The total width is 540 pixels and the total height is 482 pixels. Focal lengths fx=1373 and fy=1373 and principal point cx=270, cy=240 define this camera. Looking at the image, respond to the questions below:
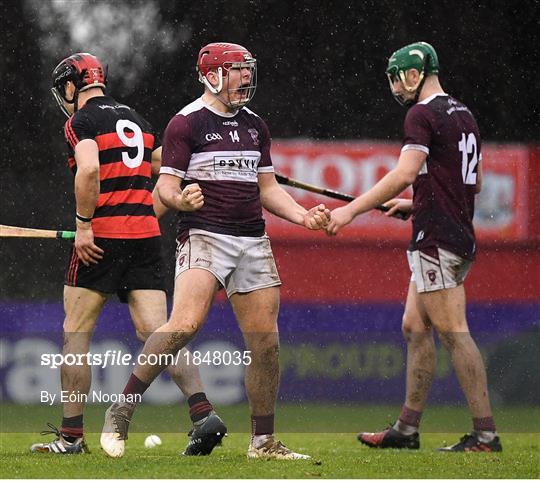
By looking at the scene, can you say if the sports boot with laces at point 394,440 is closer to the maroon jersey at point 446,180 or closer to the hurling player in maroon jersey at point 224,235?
the maroon jersey at point 446,180

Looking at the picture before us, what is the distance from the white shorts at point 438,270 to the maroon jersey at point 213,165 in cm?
108

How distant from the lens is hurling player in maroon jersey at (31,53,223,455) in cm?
635

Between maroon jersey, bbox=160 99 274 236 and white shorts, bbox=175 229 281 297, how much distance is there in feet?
0.14

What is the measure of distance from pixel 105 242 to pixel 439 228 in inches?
63.8

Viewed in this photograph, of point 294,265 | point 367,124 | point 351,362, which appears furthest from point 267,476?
point 367,124

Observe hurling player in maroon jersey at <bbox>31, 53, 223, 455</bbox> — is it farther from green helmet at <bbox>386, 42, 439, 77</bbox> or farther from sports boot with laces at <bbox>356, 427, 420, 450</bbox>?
green helmet at <bbox>386, 42, 439, 77</bbox>

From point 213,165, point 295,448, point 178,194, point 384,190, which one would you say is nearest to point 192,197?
point 178,194

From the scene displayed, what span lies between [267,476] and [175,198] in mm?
1219

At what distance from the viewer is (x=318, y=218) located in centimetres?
600

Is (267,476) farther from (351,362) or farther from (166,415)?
(351,362)

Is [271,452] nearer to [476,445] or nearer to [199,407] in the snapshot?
[199,407]

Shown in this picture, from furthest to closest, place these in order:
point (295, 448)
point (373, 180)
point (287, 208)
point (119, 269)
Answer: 1. point (373, 180)
2. point (295, 448)
3. point (119, 269)
4. point (287, 208)

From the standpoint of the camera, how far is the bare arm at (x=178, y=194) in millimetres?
5648

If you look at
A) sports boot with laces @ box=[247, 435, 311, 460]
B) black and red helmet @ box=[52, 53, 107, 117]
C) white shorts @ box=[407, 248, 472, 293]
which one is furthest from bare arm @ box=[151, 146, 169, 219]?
sports boot with laces @ box=[247, 435, 311, 460]
